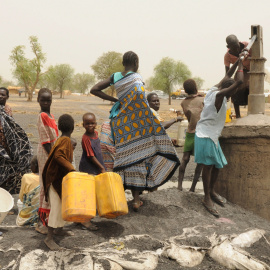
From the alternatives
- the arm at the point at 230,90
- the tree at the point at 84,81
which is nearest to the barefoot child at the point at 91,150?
the arm at the point at 230,90

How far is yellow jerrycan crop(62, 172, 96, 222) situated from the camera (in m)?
2.81

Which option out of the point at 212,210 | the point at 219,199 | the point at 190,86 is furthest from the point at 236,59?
the point at 212,210

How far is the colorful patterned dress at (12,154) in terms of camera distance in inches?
174

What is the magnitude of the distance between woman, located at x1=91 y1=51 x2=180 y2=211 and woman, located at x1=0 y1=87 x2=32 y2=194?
137 cm

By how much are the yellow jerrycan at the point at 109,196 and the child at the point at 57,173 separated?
32 cm

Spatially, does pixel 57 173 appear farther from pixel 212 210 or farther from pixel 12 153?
pixel 212 210

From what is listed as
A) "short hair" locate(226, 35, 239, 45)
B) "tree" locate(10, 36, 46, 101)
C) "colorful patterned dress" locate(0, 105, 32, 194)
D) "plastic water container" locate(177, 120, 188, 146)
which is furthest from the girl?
"tree" locate(10, 36, 46, 101)

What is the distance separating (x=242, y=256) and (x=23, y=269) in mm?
1733

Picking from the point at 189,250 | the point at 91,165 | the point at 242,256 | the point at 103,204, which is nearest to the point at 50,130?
the point at 91,165

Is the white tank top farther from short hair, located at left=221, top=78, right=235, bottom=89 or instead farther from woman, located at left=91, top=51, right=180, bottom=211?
woman, located at left=91, top=51, right=180, bottom=211

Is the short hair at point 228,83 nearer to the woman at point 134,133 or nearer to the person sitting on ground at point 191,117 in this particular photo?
the person sitting on ground at point 191,117

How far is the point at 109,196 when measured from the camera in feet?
10.1

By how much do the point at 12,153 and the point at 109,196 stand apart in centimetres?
195

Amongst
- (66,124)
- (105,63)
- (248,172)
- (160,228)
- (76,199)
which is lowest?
(160,228)
